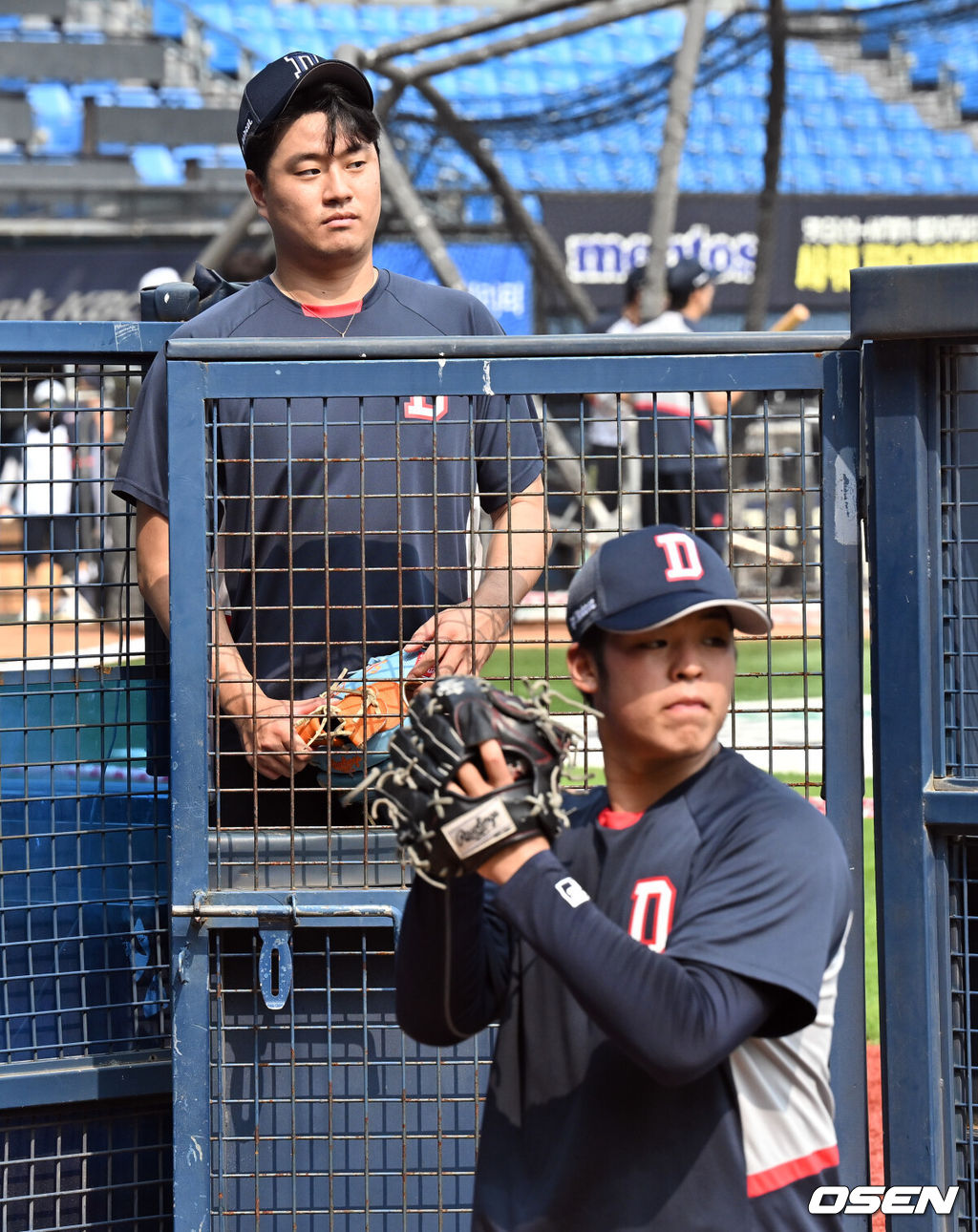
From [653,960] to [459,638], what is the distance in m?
1.10

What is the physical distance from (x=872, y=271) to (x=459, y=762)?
3.95ft

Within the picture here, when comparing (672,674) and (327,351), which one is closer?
(672,674)

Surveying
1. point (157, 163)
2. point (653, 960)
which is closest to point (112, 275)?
point (157, 163)

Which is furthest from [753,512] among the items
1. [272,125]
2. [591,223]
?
[272,125]

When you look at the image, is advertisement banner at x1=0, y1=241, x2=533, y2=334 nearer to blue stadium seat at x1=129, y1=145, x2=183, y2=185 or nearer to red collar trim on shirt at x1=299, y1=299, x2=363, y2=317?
blue stadium seat at x1=129, y1=145, x2=183, y2=185

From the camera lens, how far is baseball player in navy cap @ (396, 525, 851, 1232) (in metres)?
1.72

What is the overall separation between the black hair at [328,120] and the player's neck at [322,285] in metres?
0.20

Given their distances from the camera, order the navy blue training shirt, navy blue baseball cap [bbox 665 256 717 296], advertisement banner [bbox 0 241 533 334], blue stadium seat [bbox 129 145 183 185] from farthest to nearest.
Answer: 1. blue stadium seat [bbox 129 145 183 185]
2. advertisement banner [bbox 0 241 533 334]
3. navy blue baseball cap [bbox 665 256 717 296]
4. the navy blue training shirt

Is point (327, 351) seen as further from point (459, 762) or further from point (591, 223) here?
point (591, 223)

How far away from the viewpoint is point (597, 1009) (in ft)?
5.57

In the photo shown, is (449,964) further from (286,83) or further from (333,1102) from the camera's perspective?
(286,83)

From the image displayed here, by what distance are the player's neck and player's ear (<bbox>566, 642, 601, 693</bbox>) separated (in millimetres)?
1316

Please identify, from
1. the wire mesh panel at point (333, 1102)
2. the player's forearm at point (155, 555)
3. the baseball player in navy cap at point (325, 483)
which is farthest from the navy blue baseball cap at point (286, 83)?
the wire mesh panel at point (333, 1102)

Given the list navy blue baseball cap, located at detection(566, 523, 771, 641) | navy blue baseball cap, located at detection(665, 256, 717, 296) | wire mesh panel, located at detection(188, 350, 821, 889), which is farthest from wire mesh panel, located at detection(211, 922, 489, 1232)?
navy blue baseball cap, located at detection(665, 256, 717, 296)
